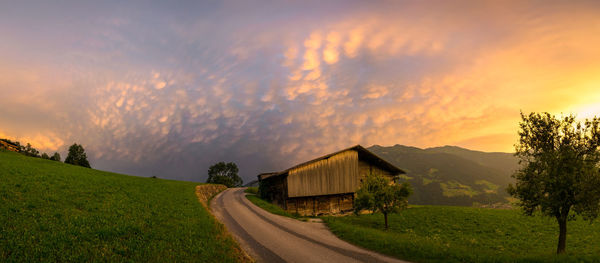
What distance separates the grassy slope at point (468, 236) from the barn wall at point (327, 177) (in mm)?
8644

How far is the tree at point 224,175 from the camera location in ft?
427

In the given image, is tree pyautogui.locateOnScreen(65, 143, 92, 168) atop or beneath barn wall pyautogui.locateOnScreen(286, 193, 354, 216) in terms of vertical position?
atop

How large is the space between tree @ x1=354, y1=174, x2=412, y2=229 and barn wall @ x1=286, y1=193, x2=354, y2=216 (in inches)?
565

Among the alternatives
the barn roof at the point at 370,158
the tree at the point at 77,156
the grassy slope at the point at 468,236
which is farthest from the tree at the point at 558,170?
the tree at the point at 77,156

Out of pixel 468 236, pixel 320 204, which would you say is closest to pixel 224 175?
pixel 320 204

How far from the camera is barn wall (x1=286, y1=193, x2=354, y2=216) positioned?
41.9 metres

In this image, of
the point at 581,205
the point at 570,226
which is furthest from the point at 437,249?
the point at 570,226

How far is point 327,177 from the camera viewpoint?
42.6 m

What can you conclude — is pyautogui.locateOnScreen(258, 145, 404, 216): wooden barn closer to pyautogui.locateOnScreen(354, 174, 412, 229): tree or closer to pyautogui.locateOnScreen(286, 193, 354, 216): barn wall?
pyautogui.locateOnScreen(286, 193, 354, 216): barn wall

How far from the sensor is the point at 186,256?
1059cm

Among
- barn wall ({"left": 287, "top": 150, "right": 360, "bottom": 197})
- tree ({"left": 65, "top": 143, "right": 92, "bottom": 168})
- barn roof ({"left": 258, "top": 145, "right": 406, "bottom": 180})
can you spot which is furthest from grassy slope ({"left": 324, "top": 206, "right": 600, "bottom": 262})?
tree ({"left": 65, "top": 143, "right": 92, "bottom": 168})

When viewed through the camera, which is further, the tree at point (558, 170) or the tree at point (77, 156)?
the tree at point (77, 156)

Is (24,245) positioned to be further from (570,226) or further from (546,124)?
(570,226)

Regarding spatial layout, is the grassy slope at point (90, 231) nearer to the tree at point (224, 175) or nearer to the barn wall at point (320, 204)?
the barn wall at point (320, 204)
